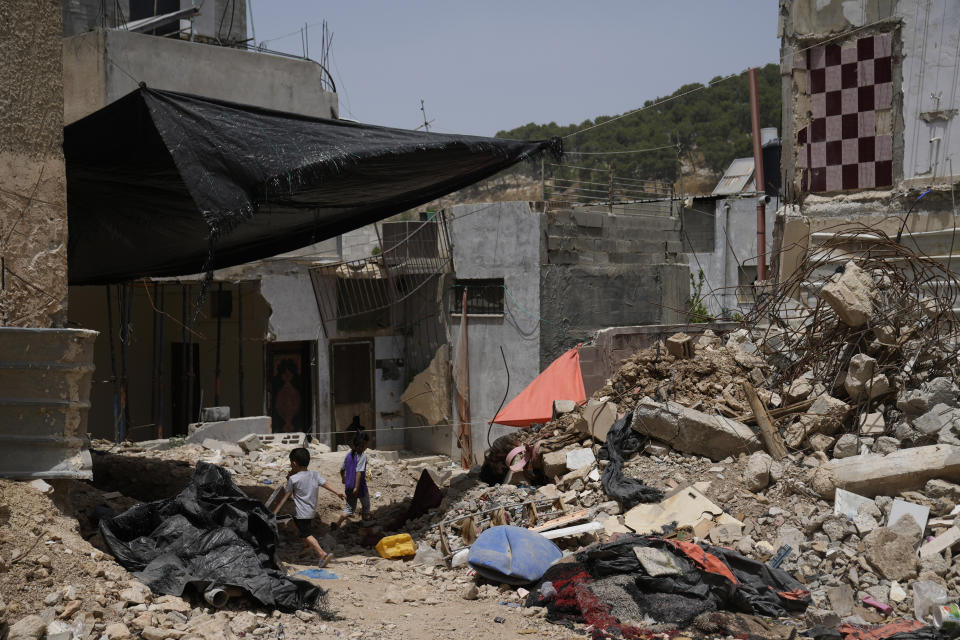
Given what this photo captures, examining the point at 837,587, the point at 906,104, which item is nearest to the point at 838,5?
the point at 906,104

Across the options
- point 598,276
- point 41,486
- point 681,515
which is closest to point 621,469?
point 681,515

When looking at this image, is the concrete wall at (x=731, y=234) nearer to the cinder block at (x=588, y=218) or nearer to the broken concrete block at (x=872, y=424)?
the cinder block at (x=588, y=218)

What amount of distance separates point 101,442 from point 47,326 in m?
5.94

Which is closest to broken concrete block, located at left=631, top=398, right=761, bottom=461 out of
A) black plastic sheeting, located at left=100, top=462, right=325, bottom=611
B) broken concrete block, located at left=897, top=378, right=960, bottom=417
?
broken concrete block, located at left=897, top=378, right=960, bottom=417

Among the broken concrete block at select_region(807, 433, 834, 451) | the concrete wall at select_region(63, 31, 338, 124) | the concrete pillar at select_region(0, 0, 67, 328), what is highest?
the concrete wall at select_region(63, 31, 338, 124)

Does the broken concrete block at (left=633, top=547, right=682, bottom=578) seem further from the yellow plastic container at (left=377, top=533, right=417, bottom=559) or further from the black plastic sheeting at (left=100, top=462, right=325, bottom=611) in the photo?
the yellow plastic container at (left=377, top=533, right=417, bottom=559)

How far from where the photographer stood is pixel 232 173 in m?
6.52

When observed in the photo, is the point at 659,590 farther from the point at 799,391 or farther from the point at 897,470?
the point at 799,391

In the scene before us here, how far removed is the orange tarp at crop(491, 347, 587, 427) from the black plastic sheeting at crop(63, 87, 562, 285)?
8.38 ft

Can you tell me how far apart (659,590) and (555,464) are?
2751mm

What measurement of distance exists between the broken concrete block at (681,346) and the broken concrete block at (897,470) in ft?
7.67

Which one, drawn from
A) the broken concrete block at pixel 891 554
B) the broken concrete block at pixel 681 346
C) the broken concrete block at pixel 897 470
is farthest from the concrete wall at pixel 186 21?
the broken concrete block at pixel 891 554

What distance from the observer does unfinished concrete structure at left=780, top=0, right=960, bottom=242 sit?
30.6ft

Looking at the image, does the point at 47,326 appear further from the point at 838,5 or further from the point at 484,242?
the point at 484,242
